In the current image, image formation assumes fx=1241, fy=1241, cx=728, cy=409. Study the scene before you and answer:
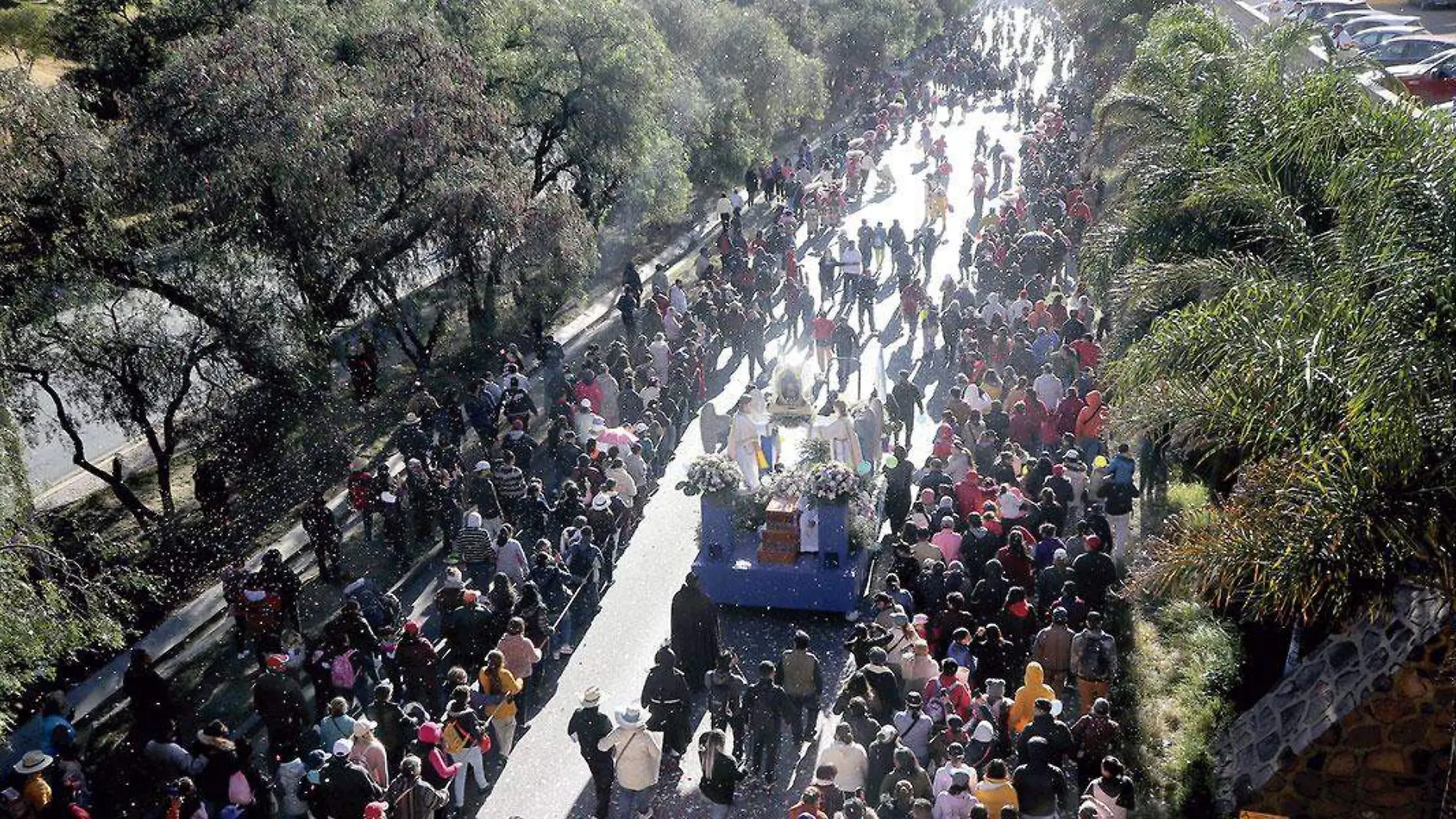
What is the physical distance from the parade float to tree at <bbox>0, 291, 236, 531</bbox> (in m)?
6.62

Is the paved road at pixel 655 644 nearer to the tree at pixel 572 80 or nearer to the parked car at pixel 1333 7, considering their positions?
the tree at pixel 572 80

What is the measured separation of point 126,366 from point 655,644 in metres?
7.29

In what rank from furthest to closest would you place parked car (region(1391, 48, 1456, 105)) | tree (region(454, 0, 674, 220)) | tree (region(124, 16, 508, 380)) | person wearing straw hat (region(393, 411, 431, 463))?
parked car (region(1391, 48, 1456, 105))
tree (region(454, 0, 674, 220))
person wearing straw hat (region(393, 411, 431, 463))
tree (region(124, 16, 508, 380))

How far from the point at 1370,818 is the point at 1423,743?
31.1 inches

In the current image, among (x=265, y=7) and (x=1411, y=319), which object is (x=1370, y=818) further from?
(x=265, y=7)

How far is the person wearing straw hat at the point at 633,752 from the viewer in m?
10.0

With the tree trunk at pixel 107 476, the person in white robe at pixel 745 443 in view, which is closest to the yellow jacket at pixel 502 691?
the person in white robe at pixel 745 443

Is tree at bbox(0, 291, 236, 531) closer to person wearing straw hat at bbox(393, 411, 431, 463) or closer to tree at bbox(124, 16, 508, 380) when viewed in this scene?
tree at bbox(124, 16, 508, 380)

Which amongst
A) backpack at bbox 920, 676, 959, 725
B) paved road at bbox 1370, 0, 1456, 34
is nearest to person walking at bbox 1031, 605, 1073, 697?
backpack at bbox 920, 676, 959, 725

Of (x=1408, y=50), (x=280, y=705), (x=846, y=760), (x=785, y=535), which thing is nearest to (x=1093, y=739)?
(x=846, y=760)

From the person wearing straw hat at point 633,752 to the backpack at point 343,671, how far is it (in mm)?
2884

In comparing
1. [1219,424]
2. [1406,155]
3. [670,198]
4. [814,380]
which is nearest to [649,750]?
[1219,424]

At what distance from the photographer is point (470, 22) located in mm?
22625

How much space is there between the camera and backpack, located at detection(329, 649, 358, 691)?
1162 centimetres
